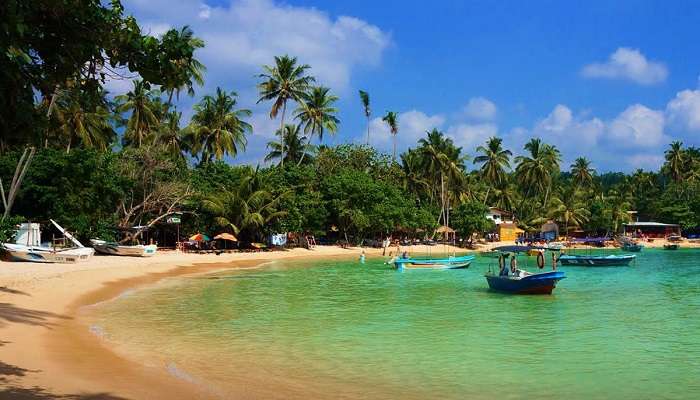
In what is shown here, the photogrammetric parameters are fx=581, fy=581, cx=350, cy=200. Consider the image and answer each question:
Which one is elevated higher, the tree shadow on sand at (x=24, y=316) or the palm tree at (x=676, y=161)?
the palm tree at (x=676, y=161)

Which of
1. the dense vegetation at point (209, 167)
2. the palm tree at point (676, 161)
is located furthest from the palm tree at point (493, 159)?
the palm tree at point (676, 161)

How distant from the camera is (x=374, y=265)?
140 feet

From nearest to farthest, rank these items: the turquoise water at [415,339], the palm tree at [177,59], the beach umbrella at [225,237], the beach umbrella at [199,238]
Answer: the palm tree at [177,59] < the turquoise water at [415,339] < the beach umbrella at [199,238] < the beach umbrella at [225,237]

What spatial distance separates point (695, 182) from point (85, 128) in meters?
83.4

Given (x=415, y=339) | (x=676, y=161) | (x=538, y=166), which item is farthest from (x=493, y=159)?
(x=415, y=339)

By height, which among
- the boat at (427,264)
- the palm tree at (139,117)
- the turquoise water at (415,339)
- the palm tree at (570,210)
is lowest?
the turquoise water at (415,339)

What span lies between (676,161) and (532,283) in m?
80.9

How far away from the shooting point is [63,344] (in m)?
12.0

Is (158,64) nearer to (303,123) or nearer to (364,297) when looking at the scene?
(364,297)

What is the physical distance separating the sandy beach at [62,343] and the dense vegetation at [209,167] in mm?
3724

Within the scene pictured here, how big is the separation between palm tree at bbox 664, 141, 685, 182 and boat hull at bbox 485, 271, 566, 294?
79997 mm

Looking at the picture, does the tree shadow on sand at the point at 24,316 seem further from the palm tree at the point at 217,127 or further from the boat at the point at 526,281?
the palm tree at the point at 217,127

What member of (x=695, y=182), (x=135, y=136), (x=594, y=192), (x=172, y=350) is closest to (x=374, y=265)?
(x=135, y=136)

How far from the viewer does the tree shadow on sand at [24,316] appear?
13656mm
